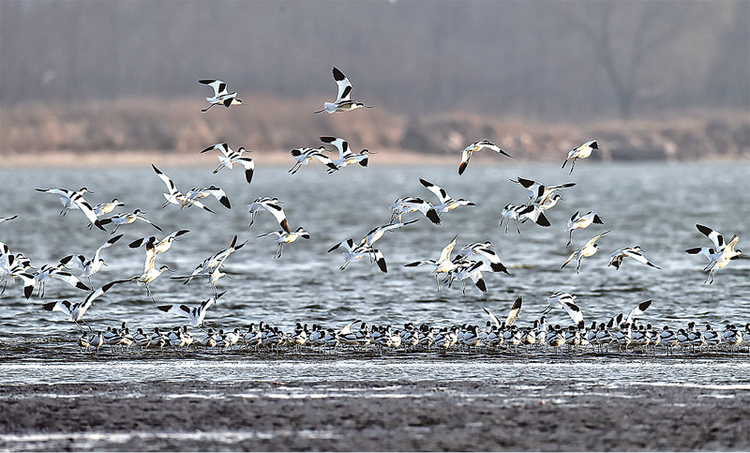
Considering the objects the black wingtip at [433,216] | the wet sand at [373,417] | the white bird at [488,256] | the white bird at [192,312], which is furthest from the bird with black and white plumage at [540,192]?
the white bird at [192,312]

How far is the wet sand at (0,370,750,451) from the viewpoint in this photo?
39.4ft

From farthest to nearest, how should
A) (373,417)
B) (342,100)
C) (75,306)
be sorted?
(75,306)
(342,100)
(373,417)

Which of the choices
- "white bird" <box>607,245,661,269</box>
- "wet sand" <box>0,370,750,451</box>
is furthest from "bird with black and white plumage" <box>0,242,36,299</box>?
"white bird" <box>607,245,661,269</box>

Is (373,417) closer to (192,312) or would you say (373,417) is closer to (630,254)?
(192,312)

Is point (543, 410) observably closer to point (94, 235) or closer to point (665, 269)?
point (665, 269)

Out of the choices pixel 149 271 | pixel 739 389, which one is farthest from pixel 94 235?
pixel 739 389

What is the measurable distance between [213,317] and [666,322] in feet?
32.2

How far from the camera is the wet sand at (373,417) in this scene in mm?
12000

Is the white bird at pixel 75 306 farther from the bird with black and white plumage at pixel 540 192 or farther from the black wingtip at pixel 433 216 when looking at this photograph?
the bird with black and white plumage at pixel 540 192

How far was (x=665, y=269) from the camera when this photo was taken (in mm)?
33688

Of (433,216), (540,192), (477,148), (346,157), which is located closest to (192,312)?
(346,157)

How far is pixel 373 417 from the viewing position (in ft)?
43.0

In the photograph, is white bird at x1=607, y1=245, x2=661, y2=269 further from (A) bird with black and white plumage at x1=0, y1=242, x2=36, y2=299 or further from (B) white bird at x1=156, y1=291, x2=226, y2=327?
(A) bird with black and white plumage at x1=0, y1=242, x2=36, y2=299

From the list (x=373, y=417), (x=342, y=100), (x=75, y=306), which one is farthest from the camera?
(x=75, y=306)
